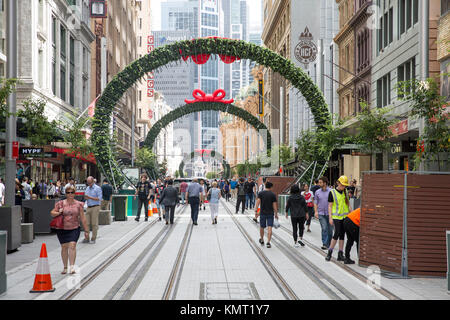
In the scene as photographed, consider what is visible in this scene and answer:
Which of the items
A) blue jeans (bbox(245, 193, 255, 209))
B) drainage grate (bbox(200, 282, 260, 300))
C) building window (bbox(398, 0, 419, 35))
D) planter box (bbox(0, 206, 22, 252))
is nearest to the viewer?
drainage grate (bbox(200, 282, 260, 300))

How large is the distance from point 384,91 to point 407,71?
445cm

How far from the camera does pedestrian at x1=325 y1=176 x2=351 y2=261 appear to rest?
42.5 ft

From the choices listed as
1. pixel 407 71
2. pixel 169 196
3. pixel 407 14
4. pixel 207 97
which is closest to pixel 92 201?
pixel 169 196

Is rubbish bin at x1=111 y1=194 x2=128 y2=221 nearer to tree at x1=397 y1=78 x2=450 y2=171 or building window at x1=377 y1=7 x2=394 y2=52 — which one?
tree at x1=397 y1=78 x2=450 y2=171

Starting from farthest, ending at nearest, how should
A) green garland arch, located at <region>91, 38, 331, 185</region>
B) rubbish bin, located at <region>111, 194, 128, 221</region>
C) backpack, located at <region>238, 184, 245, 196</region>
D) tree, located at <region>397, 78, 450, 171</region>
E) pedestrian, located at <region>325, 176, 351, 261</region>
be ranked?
backpack, located at <region>238, 184, 245, 196</region>
green garland arch, located at <region>91, 38, 331, 185</region>
rubbish bin, located at <region>111, 194, 128, 221</region>
tree, located at <region>397, 78, 450, 171</region>
pedestrian, located at <region>325, 176, 351, 261</region>

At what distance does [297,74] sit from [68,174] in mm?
24983

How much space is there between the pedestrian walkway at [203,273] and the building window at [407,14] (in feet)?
48.4

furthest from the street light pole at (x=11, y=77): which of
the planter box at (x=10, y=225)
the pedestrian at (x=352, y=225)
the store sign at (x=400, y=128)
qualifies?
the store sign at (x=400, y=128)

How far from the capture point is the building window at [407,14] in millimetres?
28016

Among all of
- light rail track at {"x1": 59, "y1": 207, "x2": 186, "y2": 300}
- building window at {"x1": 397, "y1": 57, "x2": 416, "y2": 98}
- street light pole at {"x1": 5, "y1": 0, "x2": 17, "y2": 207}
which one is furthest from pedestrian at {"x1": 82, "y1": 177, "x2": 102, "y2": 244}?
building window at {"x1": 397, "y1": 57, "x2": 416, "y2": 98}

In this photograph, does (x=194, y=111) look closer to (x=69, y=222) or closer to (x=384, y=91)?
(x=384, y=91)

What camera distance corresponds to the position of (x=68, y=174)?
154ft

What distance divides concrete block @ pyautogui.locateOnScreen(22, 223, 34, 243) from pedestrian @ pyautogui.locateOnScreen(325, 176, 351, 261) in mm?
8144
